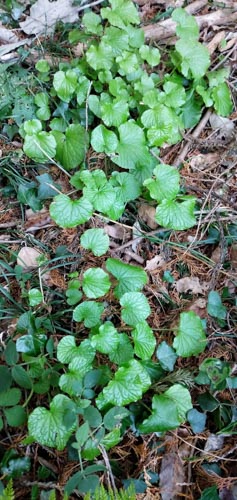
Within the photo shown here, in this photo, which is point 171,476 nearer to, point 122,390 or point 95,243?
point 122,390

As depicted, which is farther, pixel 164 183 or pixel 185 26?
pixel 185 26

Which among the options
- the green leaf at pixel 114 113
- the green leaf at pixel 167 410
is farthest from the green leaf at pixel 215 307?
the green leaf at pixel 114 113

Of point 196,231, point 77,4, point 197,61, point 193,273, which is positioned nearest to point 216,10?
point 197,61

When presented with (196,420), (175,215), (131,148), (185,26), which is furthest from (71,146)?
(196,420)

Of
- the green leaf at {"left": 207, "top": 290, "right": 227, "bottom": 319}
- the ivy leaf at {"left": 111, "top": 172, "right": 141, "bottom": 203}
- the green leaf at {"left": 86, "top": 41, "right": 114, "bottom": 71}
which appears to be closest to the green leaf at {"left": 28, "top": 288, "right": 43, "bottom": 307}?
the ivy leaf at {"left": 111, "top": 172, "right": 141, "bottom": 203}

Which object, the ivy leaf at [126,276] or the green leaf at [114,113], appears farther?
the green leaf at [114,113]

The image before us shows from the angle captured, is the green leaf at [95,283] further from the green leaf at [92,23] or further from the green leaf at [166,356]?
the green leaf at [92,23]
